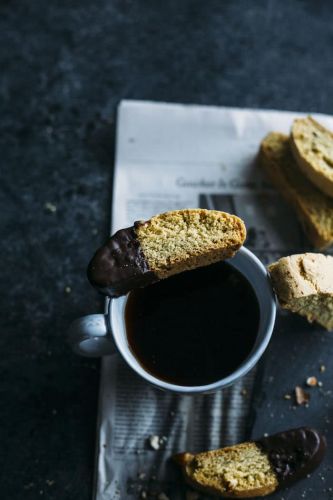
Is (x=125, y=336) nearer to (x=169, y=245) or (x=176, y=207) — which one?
(x=169, y=245)

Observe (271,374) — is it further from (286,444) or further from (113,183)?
(113,183)

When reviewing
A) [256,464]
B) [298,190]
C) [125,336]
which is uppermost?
[298,190]

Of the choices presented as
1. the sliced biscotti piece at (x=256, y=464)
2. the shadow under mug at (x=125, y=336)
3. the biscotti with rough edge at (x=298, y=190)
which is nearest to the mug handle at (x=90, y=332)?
the shadow under mug at (x=125, y=336)

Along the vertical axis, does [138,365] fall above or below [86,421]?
above

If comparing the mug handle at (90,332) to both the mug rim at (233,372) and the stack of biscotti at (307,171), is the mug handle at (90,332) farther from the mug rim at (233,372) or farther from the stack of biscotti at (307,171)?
the stack of biscotti at (307,171)

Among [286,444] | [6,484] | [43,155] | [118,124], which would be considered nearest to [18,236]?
[43,155]

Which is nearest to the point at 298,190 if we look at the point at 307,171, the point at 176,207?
the point at 307,171

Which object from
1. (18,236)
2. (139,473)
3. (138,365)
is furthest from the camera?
(18,236)
